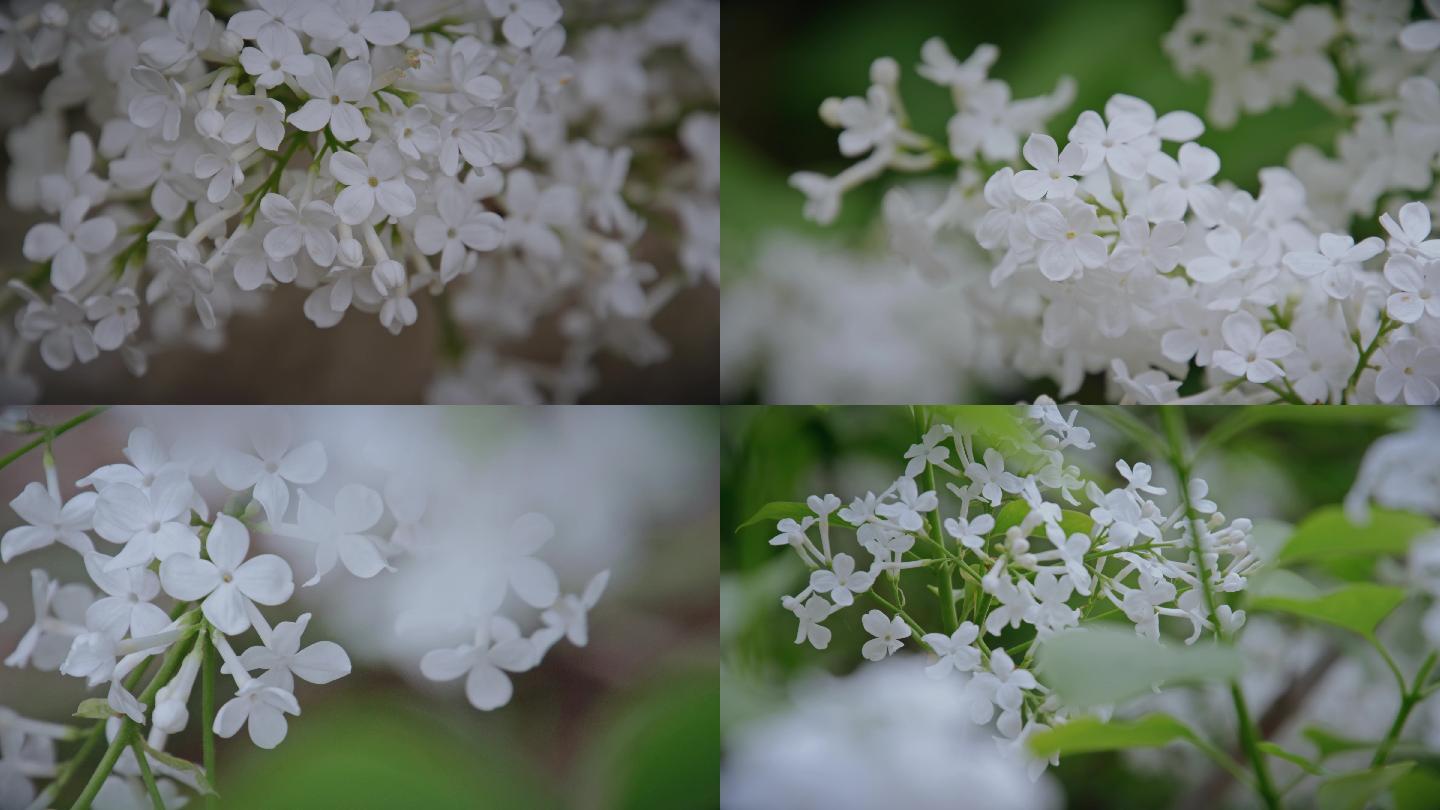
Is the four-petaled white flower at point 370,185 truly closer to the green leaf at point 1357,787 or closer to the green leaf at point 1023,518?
the green leaf at point 1023,518

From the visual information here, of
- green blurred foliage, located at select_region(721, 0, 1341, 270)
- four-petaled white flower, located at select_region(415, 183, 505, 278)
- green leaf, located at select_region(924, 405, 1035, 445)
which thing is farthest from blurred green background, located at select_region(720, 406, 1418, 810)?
green blurred foliage, located at select_region(721, 0, 1341, 270)

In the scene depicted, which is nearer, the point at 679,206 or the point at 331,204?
the point at 331,204

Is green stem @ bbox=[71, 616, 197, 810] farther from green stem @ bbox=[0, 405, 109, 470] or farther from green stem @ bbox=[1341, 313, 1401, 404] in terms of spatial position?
green stem @ bbox=[1341, 313, 1401, 404]

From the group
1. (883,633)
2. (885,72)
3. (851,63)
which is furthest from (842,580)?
(851,63)

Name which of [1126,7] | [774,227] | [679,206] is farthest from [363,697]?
[1126,7]

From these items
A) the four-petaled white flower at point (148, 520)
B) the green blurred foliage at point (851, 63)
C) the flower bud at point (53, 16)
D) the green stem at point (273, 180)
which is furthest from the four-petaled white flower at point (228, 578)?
the green blurred foliage at point (851, 63)

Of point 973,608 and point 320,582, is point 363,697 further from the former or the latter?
point 973,608

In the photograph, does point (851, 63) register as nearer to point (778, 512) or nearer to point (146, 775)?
point (778, 512)
